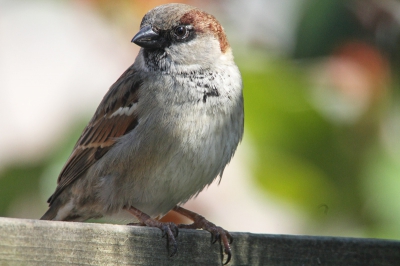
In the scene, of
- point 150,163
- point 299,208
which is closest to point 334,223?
point 299,208

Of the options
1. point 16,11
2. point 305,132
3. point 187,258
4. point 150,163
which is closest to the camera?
point 187,258

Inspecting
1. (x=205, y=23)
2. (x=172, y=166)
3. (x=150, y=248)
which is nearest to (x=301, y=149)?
(x=172, y=166)

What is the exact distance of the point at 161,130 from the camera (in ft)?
7.77

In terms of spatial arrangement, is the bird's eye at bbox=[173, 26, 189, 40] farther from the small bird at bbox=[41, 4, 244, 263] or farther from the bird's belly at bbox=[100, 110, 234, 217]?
the bird's belly at bbox=[100, 110, 234, 217]

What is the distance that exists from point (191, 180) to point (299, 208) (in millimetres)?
410

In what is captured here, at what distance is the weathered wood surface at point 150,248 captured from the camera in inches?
62.3

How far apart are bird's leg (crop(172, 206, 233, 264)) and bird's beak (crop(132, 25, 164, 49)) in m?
0.60

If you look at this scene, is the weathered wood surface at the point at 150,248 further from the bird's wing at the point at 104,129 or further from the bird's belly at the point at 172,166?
the bird's wing at the point at 104,129

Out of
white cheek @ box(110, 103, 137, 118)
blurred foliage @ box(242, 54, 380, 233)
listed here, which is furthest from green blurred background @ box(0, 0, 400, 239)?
white cheek @ box(110, 103, 137, 118)

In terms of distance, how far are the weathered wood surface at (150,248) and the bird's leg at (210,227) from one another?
0.7 inches

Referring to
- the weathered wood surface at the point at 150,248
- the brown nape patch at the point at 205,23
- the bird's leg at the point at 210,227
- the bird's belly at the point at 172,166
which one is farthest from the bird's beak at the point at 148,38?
the weathered wood surface at the point at 150,248

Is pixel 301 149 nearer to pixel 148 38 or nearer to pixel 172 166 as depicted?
pixel 172 166

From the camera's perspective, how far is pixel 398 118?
2.71m

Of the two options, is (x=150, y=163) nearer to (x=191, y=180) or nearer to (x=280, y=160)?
(x=191, y=180)
